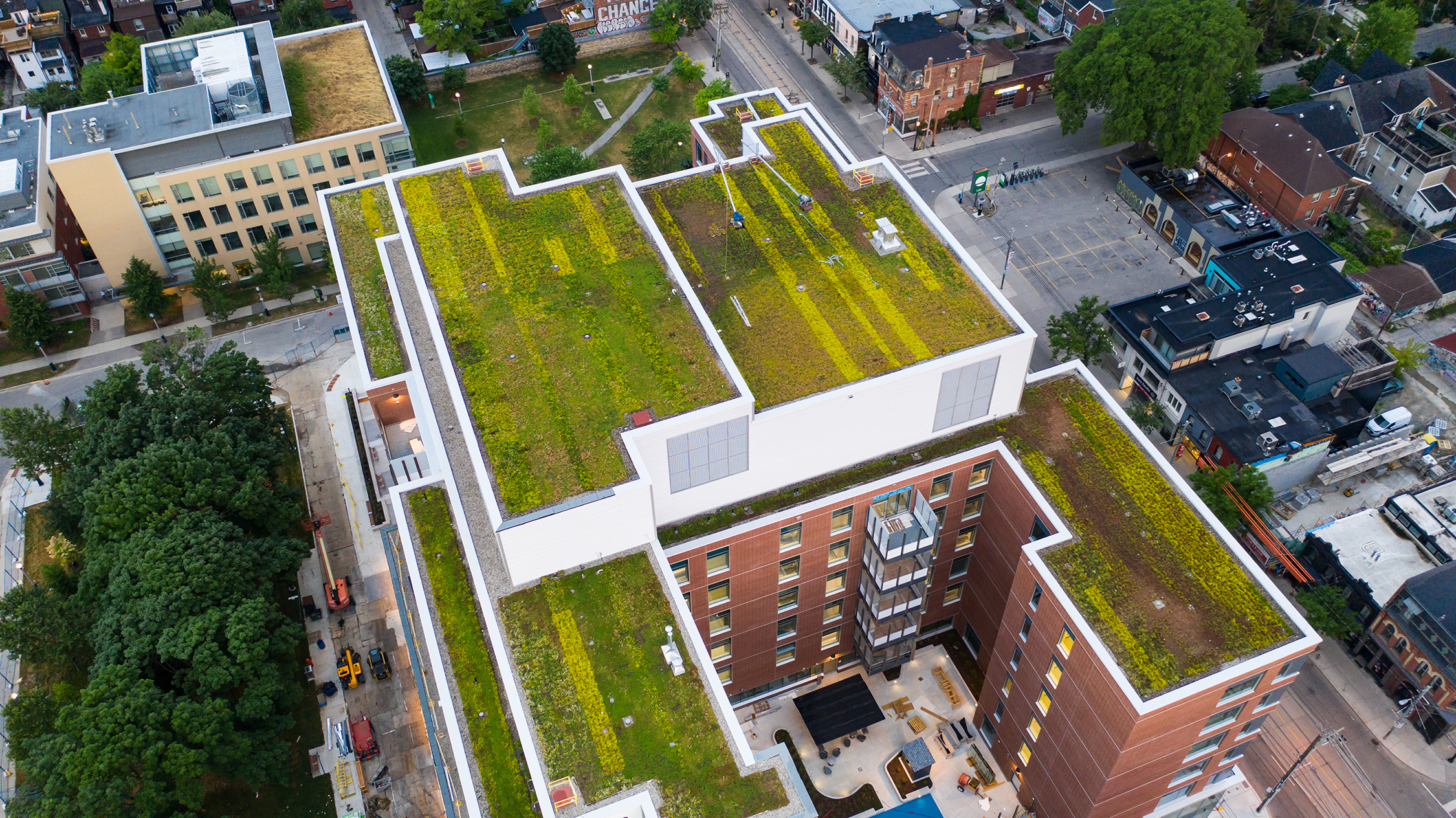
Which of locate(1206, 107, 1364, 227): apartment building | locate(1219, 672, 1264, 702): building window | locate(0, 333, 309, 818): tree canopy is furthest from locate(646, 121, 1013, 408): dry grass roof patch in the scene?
locate(1206, 107, 1364, 227): apartment building

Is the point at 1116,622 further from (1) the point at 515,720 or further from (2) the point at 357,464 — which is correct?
(2) the point at 357,464

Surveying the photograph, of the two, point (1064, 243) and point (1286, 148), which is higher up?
point (1286, 148)

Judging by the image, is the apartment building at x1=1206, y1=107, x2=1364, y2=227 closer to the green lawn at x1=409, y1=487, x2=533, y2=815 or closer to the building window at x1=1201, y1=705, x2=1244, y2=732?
the building window at x1=1201, y1=705, x2=1244, y2=732

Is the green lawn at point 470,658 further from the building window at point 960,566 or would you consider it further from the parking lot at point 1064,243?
the parking lot at point 1064,243

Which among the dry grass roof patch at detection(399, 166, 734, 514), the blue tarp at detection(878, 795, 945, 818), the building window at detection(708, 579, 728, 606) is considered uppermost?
the dry grass roof patch at detection(399, 166, 734, 514)

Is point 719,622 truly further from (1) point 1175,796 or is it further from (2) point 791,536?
(1) point 1175,796

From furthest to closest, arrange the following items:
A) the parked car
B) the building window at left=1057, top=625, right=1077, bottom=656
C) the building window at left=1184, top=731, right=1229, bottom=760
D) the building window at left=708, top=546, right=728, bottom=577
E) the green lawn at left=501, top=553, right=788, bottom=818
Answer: the parked car, the building window at left=708, top=546, right=728, bottom=577, the building window at left=1184, top=731, right=1229, bottom=760, the building window at left=1057, top=625, right=1077, bottom=656, the green lawn at left=501, top=553, right=788, bottom=818

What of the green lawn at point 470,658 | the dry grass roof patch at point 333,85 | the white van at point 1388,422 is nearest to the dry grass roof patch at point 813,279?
the green lawn at point 470,658

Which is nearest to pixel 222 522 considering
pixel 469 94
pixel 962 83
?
pixel 469 94

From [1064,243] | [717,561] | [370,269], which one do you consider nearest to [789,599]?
[717,561]
